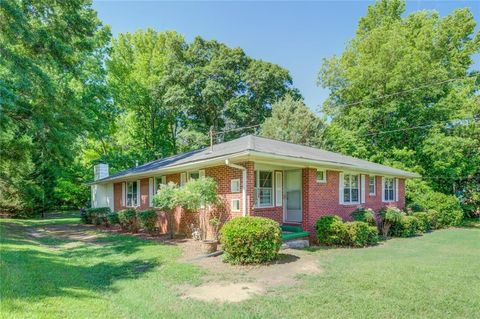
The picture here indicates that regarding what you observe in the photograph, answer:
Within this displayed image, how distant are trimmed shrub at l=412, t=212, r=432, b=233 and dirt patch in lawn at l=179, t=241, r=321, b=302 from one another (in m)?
8.35

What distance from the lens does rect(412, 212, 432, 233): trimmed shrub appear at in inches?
583

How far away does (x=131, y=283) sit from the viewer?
21.6ft

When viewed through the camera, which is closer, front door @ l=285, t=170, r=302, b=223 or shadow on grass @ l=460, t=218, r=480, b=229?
front door @ l=285, t=170, r=302, b=223

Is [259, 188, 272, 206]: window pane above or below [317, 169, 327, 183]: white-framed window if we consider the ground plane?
below

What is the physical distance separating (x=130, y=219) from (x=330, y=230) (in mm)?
8949

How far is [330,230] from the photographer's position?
34.8ft

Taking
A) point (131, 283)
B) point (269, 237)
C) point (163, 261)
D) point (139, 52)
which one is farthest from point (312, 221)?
point (139, 52)

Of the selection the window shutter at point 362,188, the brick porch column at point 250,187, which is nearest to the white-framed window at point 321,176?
the window shutter at point 362,188

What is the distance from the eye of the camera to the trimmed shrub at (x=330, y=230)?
1053 centimetres

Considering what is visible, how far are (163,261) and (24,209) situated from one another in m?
20.4

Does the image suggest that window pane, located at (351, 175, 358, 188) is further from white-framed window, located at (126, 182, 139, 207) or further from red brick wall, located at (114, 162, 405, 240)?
white-framed window, located at (126, 182, 139, 207)

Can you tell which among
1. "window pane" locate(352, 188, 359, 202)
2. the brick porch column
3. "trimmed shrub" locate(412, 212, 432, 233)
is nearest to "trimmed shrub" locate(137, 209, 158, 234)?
the brick porch column

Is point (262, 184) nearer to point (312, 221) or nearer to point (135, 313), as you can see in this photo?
point (312, 221)

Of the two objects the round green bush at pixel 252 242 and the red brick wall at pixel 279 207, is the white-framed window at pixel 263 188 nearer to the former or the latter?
the red brick wall at pixel 279 207
